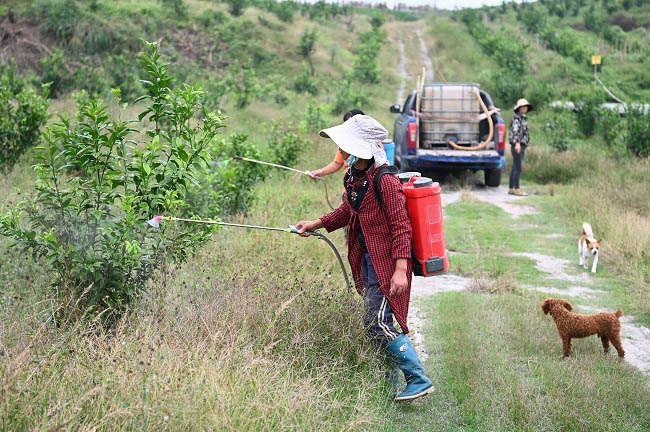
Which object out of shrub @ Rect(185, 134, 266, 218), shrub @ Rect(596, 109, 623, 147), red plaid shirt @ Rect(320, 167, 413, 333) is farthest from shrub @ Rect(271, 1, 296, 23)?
red plaid shirt @ Rect(320, 167, 413, 333)

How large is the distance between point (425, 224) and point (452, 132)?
9.81 metres

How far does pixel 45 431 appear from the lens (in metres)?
2.85

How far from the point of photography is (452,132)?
1404cm

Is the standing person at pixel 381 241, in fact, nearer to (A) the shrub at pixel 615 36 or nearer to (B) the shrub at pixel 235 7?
(A) the shrub at pixel 615 36

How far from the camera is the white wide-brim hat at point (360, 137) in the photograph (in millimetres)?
4543

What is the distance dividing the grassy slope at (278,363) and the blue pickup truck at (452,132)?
19.0 feet

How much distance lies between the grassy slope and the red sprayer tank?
0.63 meters

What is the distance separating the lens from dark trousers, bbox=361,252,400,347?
183 inches

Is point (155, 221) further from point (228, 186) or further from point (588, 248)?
point (588, 248)

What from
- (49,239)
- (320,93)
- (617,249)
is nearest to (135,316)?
(49,239)

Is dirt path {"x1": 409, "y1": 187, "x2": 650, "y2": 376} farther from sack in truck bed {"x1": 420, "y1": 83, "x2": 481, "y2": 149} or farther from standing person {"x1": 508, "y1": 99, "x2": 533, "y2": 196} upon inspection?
sack in truck bed {"x1": 420, "y1": 83, "x2": 481, "y2": 149}

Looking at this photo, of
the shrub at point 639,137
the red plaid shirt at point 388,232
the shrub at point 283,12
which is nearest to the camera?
the red plaid shirt at point 388,232

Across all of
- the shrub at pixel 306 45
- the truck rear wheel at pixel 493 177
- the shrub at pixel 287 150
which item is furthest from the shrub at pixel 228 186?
the shrub at pixel 306 45

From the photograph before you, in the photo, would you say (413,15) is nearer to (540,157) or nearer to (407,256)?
(540,157)
